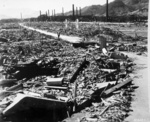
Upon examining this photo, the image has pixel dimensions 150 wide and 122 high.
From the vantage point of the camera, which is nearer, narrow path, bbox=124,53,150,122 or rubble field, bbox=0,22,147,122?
narrow path, bbox=124,53,150,122

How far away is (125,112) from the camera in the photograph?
20.6ft

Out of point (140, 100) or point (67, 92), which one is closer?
point (140, 100)

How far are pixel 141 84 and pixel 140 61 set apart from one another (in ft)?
15.7

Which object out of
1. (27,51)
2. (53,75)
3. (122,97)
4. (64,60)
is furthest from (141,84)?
(27,51)

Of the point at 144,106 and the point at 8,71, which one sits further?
the point at 8,71

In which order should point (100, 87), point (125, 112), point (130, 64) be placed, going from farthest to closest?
point (130, 64) < point (100, 87) < point (125, 112)

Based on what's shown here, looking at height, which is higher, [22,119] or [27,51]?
[27,51]

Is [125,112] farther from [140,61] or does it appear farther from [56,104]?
[140,61]

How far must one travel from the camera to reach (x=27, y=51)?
690 inches

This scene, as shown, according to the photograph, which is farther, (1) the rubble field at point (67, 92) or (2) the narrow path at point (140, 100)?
(1) the rubble field at point (67, 92)

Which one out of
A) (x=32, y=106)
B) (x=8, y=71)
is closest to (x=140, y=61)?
(x=8, y=71)

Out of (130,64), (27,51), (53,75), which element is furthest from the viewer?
(27,51)

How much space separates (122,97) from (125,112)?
108 cm

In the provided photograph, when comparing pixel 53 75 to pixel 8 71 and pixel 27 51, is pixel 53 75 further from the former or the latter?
pixel 27 51
